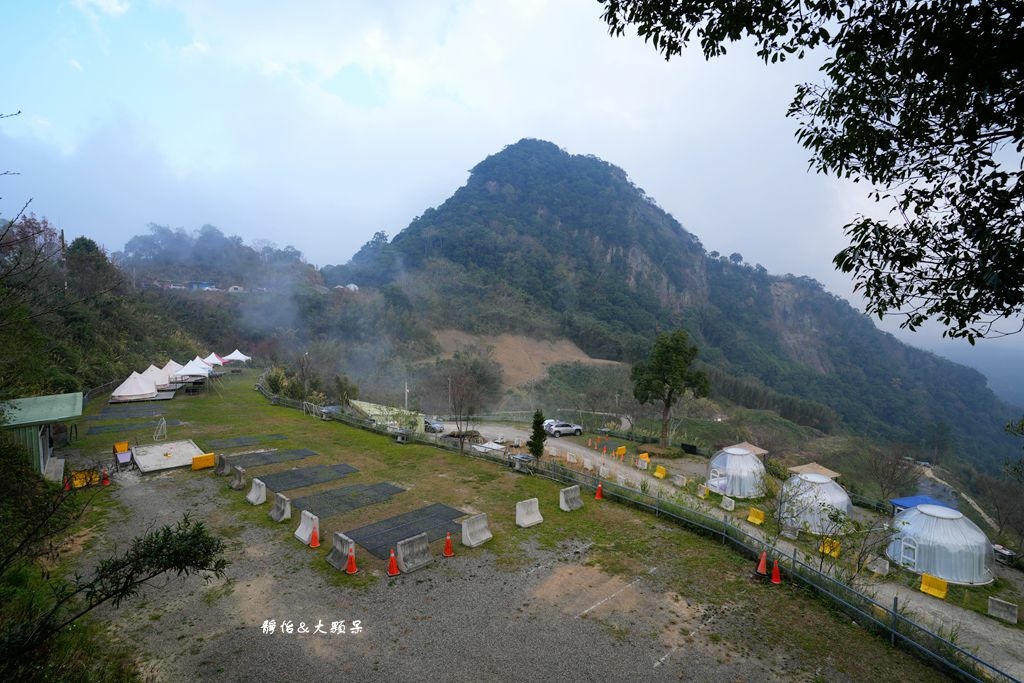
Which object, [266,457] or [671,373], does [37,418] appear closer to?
[266,457]

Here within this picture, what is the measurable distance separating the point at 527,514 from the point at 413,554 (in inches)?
137

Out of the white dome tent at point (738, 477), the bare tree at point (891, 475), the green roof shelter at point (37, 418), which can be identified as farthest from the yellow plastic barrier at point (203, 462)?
the bare tree at point (891, 475)

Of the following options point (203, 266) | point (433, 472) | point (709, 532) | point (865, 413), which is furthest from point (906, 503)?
point (203, 266)

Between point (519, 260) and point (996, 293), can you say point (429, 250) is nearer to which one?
point (519, 260)

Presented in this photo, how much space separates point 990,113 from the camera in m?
4.20

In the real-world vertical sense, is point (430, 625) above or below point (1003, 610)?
above

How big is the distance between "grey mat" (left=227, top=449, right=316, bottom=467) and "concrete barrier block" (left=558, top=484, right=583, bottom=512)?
10470 millimetres

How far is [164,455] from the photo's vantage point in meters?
16.8

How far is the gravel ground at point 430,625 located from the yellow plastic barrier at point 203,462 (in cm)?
564

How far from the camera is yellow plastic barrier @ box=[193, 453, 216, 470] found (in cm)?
1603

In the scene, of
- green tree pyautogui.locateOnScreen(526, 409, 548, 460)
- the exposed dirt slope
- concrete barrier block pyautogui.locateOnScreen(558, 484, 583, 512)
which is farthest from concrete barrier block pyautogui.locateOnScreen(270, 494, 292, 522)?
the exposed dirt slope

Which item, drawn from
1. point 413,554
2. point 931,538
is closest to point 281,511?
point 413,554

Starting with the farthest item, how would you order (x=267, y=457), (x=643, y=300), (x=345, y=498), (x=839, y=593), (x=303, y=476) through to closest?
(x=643, y=300), (x=267, y=457), (x=303, y=476), (x=345, y=498), (x=839, y=593)

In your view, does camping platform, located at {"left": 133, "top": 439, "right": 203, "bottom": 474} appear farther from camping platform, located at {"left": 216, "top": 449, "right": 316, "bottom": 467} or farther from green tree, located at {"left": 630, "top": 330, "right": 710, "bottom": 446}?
green tree, located at {"left": 630, "top": 330, "right": 710, "bottom": 446}
